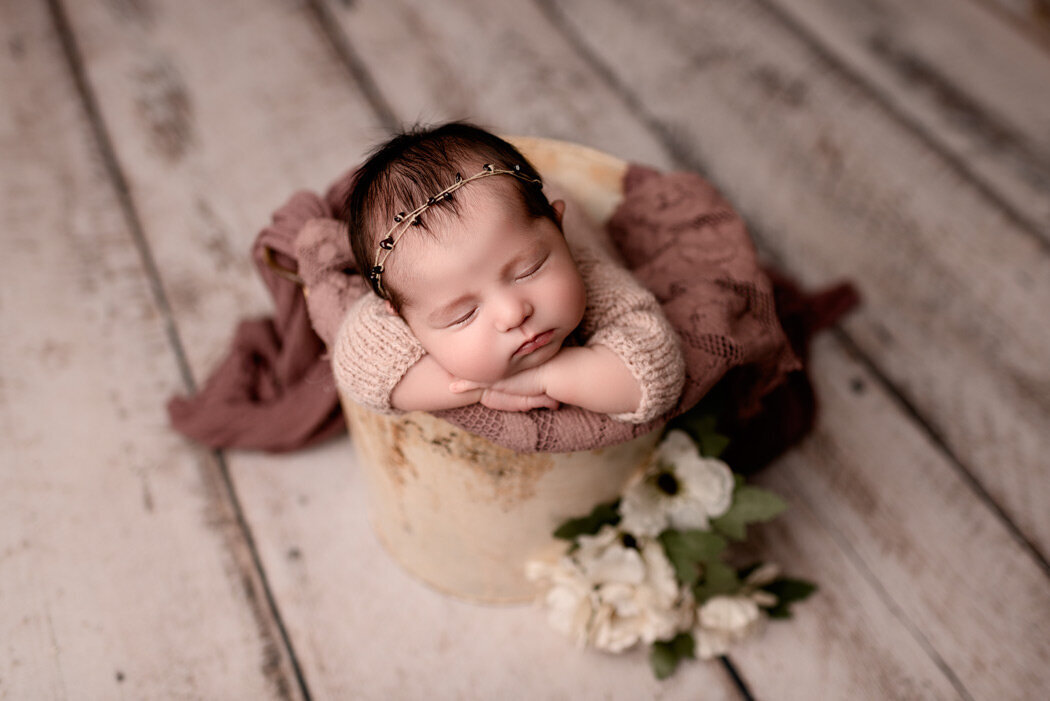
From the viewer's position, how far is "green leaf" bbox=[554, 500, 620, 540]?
1.01 m

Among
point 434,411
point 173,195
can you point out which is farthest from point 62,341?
point 434,411

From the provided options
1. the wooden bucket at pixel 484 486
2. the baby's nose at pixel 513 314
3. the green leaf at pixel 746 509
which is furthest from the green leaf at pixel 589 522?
the baby's nose at pixel 513 314

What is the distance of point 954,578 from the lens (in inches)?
45.7

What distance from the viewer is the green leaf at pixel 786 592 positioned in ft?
3.68

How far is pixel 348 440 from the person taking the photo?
129 centimetres

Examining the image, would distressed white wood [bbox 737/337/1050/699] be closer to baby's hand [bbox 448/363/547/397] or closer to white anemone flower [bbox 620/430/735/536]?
white anemone flower [bbox 620/430/735/536]

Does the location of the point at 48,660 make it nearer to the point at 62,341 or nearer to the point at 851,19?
the point at 62,341

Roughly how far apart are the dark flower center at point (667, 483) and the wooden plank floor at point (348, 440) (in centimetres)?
26

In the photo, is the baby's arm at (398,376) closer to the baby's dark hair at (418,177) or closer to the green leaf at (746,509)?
the baby's dark hair at (418,177)

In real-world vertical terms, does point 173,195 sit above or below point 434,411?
below

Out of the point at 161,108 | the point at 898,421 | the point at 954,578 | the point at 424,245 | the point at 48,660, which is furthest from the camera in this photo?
the point at 161,108

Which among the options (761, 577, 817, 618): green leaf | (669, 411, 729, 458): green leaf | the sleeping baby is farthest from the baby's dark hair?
(761, 577, 817, 618): green leaf

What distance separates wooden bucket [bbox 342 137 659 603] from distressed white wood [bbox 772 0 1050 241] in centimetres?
88

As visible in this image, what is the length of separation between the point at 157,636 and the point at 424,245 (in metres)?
0.70
